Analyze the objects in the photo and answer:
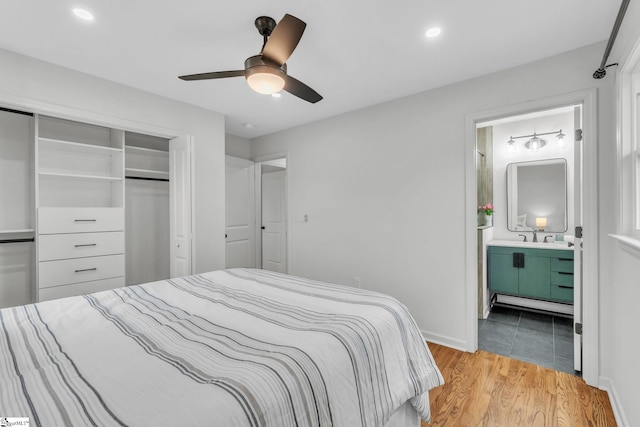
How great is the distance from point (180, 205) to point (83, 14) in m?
1.68

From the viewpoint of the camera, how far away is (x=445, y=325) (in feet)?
9.29

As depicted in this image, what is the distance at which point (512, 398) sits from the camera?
2.00 metres

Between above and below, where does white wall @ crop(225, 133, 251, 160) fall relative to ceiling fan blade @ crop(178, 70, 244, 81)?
above

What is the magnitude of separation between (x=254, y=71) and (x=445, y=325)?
2.75 meters

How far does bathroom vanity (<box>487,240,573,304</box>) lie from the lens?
3.38 m

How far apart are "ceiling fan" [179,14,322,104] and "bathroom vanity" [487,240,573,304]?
3.31 meters

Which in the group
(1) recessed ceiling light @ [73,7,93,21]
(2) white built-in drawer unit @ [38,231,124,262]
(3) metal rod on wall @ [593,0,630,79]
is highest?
(1) recessed ceiling light @ [73,7,93,21]

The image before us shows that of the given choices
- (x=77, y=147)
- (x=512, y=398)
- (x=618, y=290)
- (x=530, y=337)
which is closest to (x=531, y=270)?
(x=530, y=337)

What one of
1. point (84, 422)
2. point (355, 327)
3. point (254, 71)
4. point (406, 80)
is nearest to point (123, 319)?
point (84, 422)

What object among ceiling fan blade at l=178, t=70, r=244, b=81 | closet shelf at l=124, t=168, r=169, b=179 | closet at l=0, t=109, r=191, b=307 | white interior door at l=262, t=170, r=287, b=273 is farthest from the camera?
white interior door at l=262, t=170, r=287, b=273

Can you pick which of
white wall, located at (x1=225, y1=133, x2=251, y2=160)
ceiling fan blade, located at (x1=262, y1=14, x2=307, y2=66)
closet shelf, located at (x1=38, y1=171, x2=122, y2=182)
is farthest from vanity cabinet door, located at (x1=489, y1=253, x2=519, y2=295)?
closet shelf, located at (x1=38, y1=171, x2=122, y2=182)

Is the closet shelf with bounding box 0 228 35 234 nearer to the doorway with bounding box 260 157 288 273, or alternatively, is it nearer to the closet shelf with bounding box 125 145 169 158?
the closet shelf with bounding box 125 145 169 158

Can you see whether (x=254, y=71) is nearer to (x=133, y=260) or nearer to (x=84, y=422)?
(x=84, y=422)

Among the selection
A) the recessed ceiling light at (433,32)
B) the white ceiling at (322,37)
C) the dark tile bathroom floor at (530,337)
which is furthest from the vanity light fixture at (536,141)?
the recessed ceiling light at (433,32)
